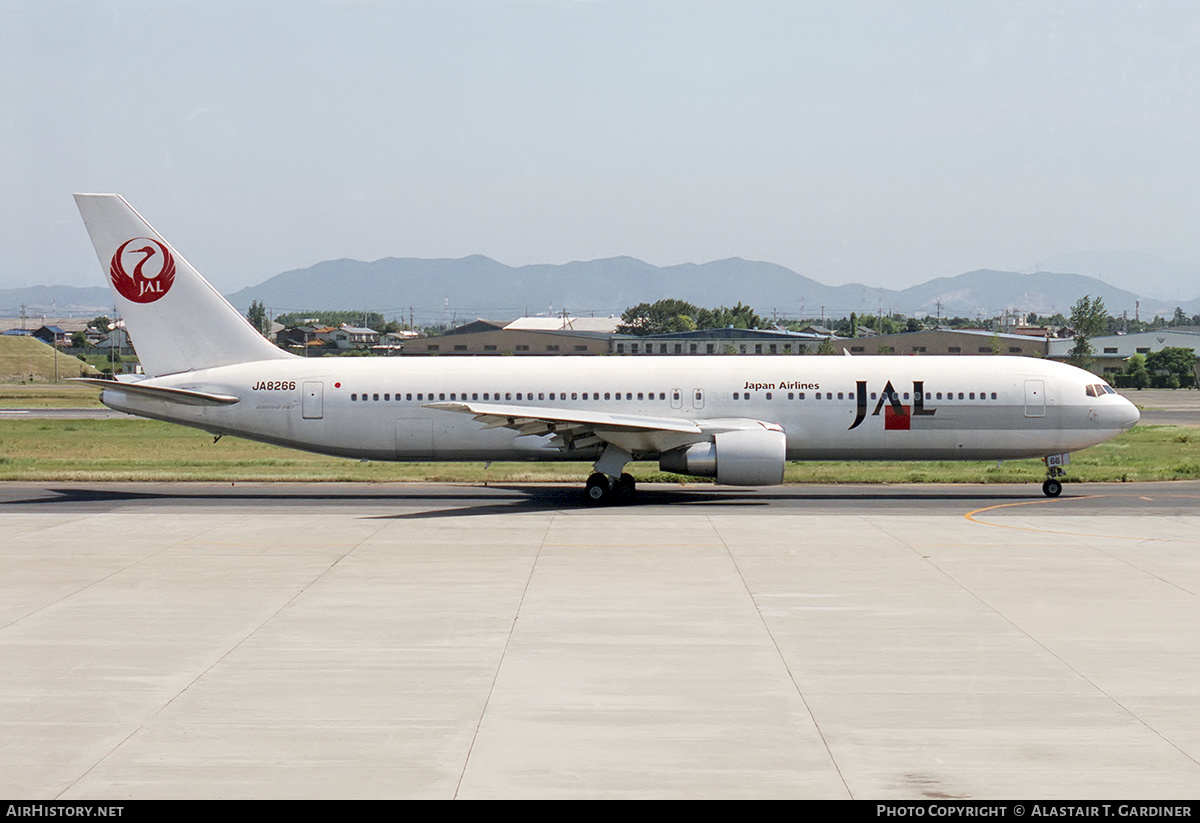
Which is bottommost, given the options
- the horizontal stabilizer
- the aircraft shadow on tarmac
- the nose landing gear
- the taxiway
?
the aircraft shadow on tarmac

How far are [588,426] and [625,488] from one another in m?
2.85

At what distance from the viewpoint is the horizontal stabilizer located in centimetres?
3144

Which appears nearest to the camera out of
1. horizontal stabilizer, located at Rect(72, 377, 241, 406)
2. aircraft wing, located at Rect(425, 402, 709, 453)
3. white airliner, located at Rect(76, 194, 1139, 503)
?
aircraft wing, located at Rect(425, 402, 709, 453)

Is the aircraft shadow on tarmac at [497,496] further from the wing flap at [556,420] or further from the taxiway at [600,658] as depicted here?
the taxiway at [600,658]

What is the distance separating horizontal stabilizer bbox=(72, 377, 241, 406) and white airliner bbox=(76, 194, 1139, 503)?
4 cm

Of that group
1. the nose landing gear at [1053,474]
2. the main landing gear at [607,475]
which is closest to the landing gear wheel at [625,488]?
the main landing gear at [607,475]

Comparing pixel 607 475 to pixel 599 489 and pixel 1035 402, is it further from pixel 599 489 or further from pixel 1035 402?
pixel 1035 402

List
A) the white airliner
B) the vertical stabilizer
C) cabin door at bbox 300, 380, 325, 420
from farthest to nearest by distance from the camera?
the vertical stabilizer
cabin door at bbox 300, 380, 325, 420
the white airliner

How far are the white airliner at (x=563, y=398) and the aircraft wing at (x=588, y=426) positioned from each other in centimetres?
12

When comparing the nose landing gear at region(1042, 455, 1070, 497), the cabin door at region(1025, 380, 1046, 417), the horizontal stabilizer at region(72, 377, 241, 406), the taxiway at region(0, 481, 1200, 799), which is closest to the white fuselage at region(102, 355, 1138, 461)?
the cabin door at region(1025, 380, 1046, 417)

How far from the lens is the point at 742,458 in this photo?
97.0ft

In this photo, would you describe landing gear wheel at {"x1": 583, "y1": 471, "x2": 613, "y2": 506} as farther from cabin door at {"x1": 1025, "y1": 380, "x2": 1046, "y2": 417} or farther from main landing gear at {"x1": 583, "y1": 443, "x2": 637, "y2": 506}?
cabin door at {"x1": 1025, "y1": 380, "x2": 1046, "y2": 417}

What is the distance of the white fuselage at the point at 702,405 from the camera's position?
31.9 metres

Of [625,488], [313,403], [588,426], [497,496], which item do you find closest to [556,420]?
[588,426]
